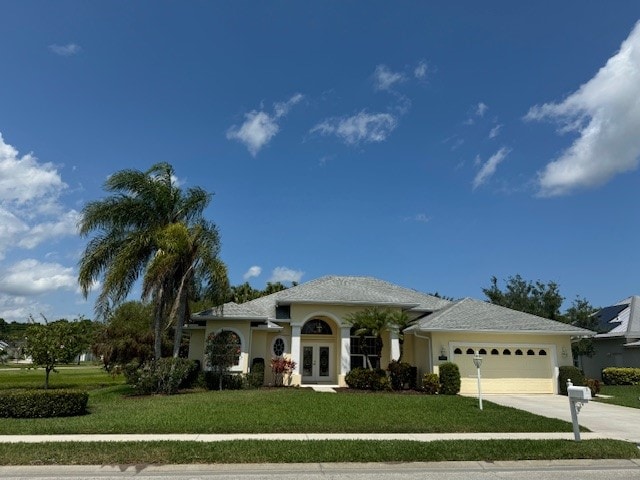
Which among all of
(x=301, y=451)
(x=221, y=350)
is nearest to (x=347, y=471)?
(x=301, y=451)

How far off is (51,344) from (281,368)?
9.79 metres

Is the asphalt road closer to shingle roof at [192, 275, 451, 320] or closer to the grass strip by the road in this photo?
the grass strip by the road

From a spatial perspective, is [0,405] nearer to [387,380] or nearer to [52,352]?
[52,352]

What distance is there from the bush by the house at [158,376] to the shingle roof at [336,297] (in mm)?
3261

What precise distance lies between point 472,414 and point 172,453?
8678mm

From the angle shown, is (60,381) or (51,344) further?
(60,381)

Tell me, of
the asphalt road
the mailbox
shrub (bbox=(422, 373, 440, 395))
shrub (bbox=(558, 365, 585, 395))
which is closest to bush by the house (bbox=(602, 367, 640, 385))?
shrub (bbox=(558, 365, 585, 395))

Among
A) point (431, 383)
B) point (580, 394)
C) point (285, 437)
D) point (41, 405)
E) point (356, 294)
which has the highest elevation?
point (356, 294)

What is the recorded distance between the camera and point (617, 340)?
1101 inches

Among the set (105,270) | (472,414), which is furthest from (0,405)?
(472,414)

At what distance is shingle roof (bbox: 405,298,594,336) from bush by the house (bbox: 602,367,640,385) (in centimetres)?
671

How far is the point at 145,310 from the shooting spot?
104 ft

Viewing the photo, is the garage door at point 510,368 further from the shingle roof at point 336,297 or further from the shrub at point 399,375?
the shingle roof at point 336,297

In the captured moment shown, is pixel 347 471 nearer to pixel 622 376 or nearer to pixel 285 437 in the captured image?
pixel 285 437
